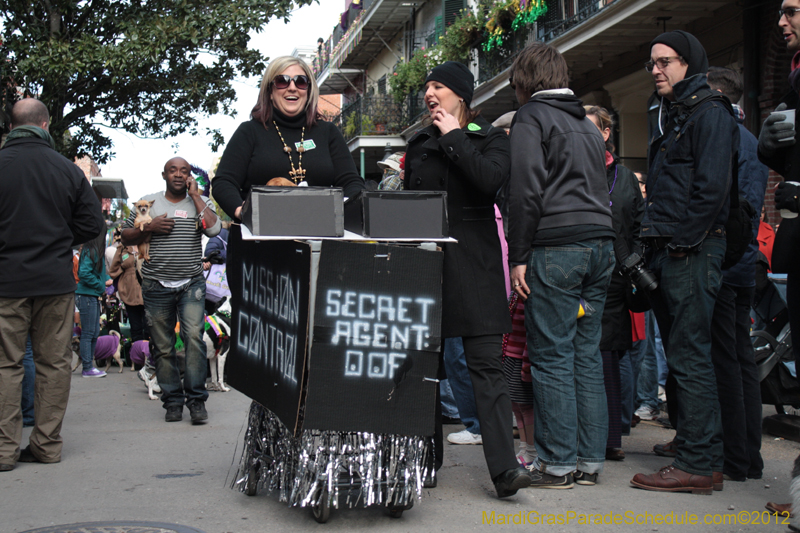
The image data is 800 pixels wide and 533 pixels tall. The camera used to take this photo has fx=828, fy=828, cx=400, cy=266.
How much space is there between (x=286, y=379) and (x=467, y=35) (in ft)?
51.8

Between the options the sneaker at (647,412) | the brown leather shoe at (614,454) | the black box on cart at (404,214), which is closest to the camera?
the black box on cart at (404,214)

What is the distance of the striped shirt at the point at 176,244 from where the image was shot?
654 centimetres

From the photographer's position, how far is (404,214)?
11.7 ft

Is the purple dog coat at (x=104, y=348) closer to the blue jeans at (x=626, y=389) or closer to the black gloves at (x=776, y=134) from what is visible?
the blue jeans at (x=626, y=389)

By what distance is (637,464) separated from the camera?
481 centimetres

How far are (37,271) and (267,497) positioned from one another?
6.83 feet

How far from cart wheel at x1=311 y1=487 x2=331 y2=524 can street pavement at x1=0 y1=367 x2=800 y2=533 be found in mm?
38

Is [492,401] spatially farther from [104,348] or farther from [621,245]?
[104,348]

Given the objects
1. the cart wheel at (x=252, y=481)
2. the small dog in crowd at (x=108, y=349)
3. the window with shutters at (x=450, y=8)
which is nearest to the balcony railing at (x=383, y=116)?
the window with shutters at (x=450, y=8)

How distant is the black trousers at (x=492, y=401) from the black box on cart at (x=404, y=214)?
659mm

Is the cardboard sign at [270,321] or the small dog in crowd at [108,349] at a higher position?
the cardboard sign at [270,321]

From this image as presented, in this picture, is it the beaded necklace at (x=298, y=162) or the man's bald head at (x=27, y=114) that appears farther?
the man's bald head at (x=27, y=114)

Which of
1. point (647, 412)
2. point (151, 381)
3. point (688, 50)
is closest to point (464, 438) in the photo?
point (647, 412)

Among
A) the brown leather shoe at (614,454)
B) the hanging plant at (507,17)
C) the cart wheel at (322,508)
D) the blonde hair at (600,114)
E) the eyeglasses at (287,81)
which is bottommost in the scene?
the brown leather shoe at (614,454)
